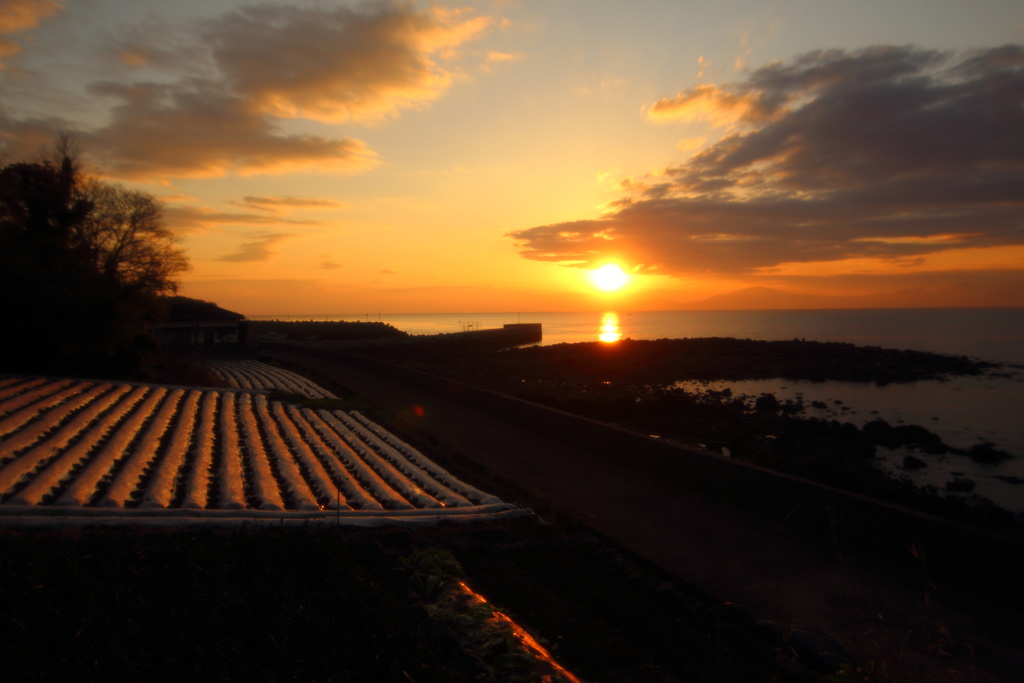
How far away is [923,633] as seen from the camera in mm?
5152

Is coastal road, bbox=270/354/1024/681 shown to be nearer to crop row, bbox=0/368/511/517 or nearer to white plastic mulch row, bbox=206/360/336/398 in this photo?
crop row, bbox=0/368/511/517

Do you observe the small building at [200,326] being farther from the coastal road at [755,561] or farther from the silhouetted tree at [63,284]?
the coastal road at [755,561]

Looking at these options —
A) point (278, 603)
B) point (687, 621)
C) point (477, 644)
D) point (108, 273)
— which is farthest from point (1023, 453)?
point (108, 273)

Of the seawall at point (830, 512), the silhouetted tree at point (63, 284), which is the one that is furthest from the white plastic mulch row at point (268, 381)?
the seawall at point (830, 512)

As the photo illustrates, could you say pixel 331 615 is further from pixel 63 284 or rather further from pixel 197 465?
pixel 63 284

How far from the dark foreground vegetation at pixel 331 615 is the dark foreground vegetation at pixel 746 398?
253 inches

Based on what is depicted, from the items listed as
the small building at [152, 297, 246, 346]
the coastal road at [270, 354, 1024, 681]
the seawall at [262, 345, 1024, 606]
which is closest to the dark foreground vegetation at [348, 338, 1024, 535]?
the seawall at [262, 345, 1024, 606]

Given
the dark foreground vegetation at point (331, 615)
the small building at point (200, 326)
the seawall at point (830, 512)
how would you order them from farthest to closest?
the small building at point (200, 326) < the seawall at point (830, 512) < the dark foreground vegetation at point (331, 615)

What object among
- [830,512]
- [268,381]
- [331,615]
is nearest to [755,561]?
[830,512]

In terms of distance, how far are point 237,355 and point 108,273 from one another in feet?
62.8

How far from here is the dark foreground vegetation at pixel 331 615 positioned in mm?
3857

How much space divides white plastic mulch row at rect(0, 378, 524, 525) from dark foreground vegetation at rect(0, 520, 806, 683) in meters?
0.91

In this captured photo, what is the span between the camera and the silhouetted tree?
62.5ft

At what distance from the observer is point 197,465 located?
914 cm
